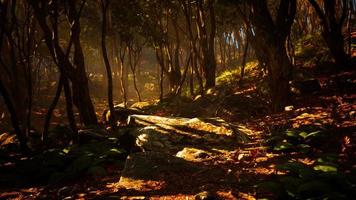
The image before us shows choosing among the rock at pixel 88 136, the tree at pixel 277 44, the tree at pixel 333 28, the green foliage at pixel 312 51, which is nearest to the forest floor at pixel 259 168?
the tree at pixel 277 44

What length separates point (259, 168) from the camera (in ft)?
23.7

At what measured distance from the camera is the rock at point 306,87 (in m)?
14.1

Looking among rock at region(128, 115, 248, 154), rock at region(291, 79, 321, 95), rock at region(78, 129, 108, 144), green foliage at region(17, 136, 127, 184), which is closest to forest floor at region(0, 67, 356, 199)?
green foliage at region(17, 136, 127, 184)

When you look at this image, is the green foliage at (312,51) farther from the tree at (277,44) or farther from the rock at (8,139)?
the rock at (8,139)

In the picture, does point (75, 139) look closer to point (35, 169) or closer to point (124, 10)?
point (35, 169)

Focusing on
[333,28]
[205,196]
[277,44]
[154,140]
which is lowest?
[205,196]

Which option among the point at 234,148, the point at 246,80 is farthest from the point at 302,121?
the point at 246,80

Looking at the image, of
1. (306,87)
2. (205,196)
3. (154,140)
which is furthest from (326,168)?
(306,87)

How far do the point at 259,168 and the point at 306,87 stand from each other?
8109mm

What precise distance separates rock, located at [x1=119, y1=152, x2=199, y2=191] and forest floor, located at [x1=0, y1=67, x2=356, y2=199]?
0.04 meters

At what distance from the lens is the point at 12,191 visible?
25.0ft

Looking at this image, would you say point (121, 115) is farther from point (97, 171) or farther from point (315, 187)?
point (315, 187)

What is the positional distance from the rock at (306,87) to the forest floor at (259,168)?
1756 mm

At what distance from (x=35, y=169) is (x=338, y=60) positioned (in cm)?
1368
